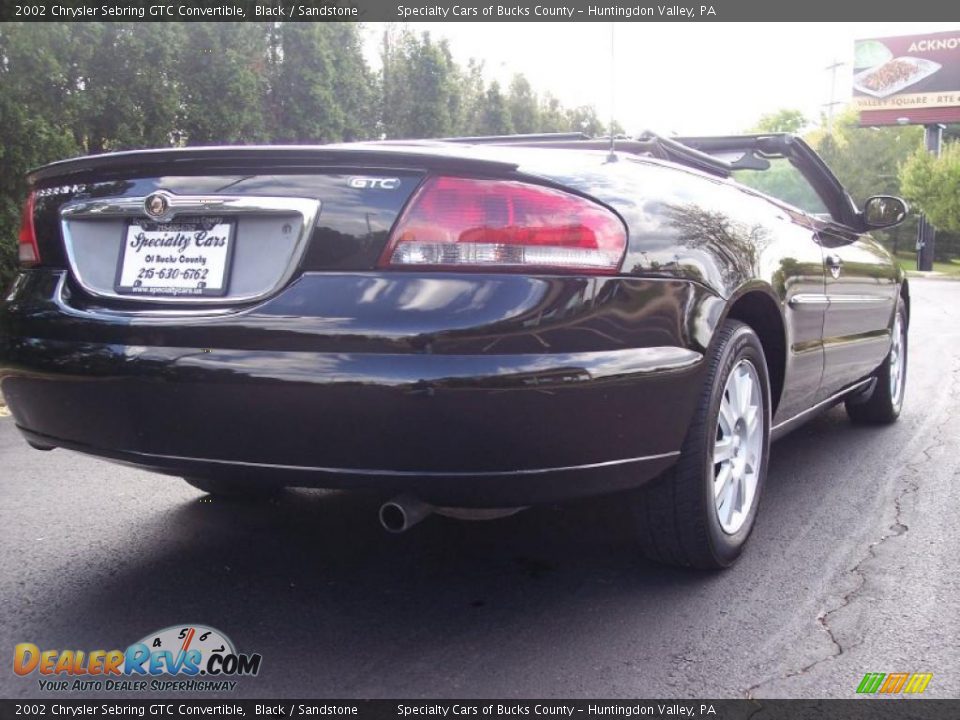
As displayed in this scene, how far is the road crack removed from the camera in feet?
8.22

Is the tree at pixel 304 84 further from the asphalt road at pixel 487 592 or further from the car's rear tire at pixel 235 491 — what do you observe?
the car's rear tire at pixel 235 491

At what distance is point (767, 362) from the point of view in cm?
368

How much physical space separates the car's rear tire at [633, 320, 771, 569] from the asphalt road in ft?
0.41

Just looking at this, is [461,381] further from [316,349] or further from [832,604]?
[832,604]

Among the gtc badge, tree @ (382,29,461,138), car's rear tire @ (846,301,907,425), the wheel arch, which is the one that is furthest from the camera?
tree @ (382,29,461,138)

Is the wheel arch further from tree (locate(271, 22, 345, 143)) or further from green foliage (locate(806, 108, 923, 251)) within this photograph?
green foliage (locate(806, 108, 923, 251))

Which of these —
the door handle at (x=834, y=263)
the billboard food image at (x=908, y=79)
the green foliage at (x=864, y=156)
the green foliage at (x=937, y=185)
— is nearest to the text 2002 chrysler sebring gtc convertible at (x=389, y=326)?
the door handle at (x=834, y=263)

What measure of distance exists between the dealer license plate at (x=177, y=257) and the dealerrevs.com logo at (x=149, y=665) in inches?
36.5

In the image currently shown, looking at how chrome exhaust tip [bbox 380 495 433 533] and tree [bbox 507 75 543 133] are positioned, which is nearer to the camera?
chrome exhaust tip [bbox 380 495 433 533]

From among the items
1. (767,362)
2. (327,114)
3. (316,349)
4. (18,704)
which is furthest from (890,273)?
(327,114)

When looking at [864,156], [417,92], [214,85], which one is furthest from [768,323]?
[864,156]

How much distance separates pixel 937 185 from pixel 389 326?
4721 centimetres

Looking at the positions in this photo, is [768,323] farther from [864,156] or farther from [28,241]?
[864,156]

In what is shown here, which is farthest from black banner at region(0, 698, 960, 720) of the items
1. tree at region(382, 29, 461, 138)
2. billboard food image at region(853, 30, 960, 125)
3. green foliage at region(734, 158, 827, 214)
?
billboard food image at region(853, 30, 960, 125)
